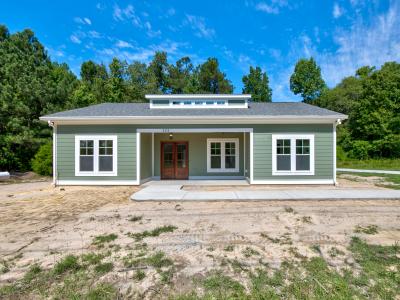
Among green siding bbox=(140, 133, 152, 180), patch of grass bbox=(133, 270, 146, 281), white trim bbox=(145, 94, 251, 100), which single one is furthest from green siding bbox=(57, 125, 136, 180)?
patch of grass bbox=(133, 270, 146, 281)

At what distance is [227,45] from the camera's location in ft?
78.5

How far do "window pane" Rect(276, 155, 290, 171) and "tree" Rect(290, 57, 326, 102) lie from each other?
27539mm

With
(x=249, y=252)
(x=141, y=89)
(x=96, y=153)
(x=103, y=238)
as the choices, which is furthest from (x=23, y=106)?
(x=141, y=89)

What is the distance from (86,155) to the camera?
9523mm

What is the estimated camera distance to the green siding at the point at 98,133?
31.1ft

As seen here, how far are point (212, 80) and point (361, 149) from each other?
65.0 ft

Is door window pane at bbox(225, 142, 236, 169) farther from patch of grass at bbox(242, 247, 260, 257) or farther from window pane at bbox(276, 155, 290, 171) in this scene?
patch of grass at bbox(242, 247, 260, 257)

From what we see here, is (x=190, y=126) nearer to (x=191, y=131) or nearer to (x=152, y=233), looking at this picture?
(x=191, y=131)

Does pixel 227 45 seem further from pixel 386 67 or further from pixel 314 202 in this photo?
pixel 314 202

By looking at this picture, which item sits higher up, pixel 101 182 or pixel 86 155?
pixel 86 155

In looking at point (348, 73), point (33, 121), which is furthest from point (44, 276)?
point (348, 73)

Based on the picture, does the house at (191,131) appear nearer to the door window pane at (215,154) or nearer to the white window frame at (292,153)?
the white window frame at (292,153)

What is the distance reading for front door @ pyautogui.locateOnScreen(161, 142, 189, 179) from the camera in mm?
11516

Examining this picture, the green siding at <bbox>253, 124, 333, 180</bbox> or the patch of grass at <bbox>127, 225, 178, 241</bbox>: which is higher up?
the green siding at <bbox>253, 124, 333, 180</bbox>
